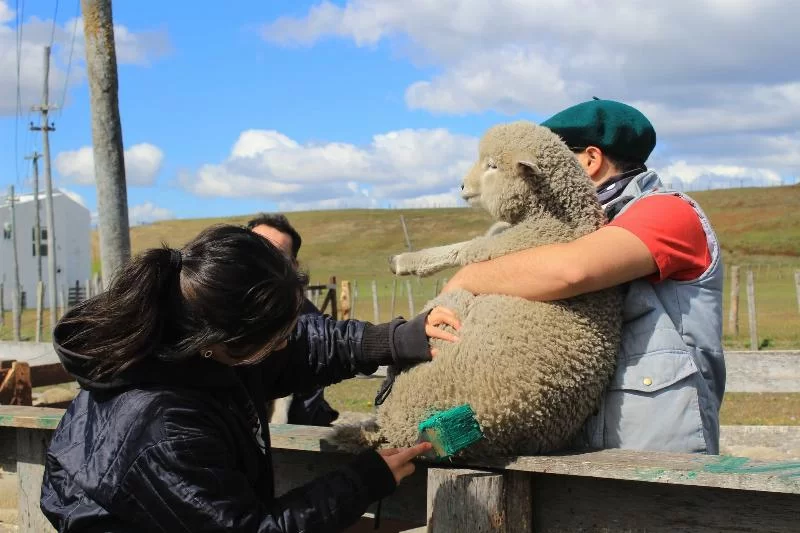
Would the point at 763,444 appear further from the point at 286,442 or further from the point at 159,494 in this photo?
the point at 159,494

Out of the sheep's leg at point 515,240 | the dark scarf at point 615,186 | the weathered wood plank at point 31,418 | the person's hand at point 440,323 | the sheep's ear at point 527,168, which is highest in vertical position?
the sheep's ear at point 527,168

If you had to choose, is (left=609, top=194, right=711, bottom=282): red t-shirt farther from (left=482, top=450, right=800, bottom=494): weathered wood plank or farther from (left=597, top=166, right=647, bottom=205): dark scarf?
(left=482, top=450, right=800, bottom=494): weathered wood plank

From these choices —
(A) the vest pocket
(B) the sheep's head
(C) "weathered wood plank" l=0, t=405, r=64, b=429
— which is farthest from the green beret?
(C) "weathered wood plank" l=0, t=405, r=64, b=429

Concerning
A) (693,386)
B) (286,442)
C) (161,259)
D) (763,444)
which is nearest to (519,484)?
(693,386)

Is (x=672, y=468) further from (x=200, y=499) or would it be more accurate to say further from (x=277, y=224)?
(x=277, y=224)

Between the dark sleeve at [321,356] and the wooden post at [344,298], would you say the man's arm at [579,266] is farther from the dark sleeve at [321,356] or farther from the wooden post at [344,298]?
the wooden post at [344,298]

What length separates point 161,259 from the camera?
2.12 m

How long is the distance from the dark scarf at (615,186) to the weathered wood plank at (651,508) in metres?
0.94

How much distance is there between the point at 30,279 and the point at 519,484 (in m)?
64.0

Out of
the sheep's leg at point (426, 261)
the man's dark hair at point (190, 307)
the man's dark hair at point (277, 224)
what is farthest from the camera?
the man's dark hair at point (277, 224)

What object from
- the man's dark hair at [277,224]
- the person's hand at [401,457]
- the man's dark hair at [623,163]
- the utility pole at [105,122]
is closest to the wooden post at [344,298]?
the utility pole at [105,122]

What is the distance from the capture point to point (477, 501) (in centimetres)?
221

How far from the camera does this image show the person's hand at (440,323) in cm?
240

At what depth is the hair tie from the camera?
6.98ft
